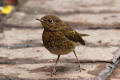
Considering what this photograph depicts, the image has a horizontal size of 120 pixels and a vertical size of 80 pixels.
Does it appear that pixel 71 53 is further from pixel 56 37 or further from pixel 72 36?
pixel 56 37

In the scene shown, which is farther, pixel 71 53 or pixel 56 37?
pixel 71 53

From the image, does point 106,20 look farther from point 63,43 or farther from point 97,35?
point 63,43

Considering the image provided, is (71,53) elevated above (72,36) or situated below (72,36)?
below

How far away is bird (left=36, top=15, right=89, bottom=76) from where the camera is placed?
4816 mm

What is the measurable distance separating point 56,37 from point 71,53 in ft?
2.65

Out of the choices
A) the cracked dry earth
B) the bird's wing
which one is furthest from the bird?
the cracked dry earth

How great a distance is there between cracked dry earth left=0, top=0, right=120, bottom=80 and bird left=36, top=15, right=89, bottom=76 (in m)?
0.26

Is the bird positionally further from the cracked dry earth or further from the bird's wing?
A: the cracked dry earth

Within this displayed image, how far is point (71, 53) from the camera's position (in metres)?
5.60

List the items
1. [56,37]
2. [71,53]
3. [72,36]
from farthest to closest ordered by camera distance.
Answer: [71,53], [72,36], [56,37]

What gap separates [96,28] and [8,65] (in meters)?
1.79

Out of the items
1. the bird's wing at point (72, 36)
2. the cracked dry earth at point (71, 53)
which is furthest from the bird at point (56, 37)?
the cracked dry earth at point (71, 53)

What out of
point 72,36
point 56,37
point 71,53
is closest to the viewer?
point 56,37

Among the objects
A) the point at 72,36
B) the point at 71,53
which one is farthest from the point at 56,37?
the point at 71,53
